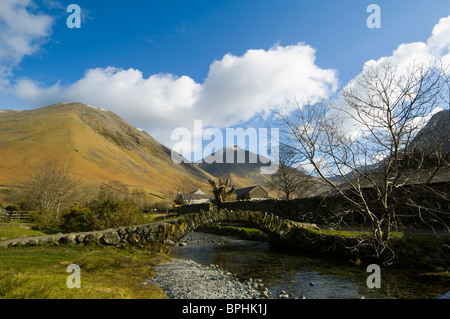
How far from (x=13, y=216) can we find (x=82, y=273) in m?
28.2

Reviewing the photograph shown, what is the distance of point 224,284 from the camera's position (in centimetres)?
899

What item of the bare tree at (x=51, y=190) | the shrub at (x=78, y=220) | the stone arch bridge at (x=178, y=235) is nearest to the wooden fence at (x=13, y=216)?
the bare tree at (x=51, y=190)

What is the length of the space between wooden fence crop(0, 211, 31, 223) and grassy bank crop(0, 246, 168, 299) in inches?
825

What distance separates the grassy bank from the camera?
182 inches

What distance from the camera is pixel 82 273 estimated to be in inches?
299

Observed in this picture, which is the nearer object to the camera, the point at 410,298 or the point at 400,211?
the point at 410,298

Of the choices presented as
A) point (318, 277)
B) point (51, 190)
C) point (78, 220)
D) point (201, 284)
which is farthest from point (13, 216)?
point (318, 277)

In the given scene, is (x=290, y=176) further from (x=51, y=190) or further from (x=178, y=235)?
(x=51, y=190)

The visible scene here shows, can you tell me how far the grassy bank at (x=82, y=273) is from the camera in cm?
463

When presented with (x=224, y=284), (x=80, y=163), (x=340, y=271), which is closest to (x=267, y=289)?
(x=224, y=284)

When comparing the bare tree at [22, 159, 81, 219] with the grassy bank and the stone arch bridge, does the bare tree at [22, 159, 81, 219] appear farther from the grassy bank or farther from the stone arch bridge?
the grassy bank
